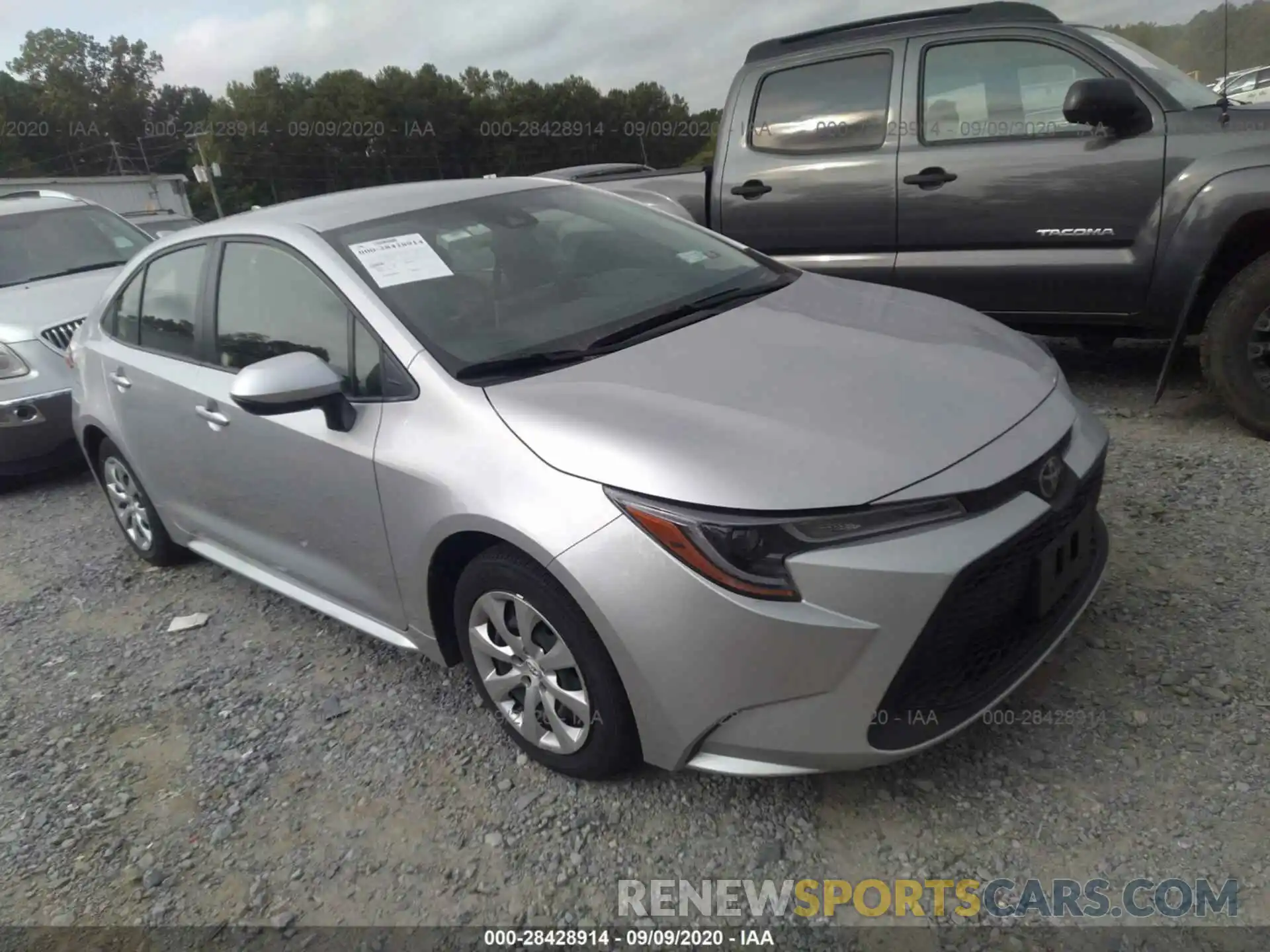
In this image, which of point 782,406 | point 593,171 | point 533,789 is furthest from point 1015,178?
point 593,171

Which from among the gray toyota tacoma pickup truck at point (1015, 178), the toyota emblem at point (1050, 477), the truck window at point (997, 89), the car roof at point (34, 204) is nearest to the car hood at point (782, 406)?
the toyota emblem at point (1050, 477)

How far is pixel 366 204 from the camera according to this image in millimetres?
3162

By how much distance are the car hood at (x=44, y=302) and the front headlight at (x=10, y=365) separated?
65 millimetres

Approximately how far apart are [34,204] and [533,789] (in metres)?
6.90

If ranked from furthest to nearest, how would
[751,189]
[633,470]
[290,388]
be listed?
[751,189] → [290,388] → [633,470]

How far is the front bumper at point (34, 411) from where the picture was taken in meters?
5.44

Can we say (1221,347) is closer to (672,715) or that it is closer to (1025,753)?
(1025,753)

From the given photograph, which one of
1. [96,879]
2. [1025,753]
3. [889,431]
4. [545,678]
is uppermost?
[889,431]

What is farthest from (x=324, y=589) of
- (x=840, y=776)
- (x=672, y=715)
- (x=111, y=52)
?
(x=111, y=52)

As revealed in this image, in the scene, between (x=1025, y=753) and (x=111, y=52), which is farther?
(x=111, y=52)

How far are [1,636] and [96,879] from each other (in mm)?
1944

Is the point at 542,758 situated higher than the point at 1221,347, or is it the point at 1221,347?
the point at 1221,347

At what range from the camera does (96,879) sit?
2.40 meters

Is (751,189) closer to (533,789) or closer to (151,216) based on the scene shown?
(533,789)
